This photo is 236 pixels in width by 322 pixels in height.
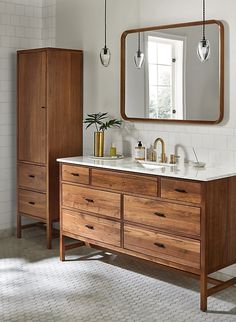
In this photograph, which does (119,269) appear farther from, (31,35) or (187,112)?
(31,35)

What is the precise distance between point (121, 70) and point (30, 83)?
0.96m

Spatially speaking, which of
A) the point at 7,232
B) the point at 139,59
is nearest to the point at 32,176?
the point at 7,232

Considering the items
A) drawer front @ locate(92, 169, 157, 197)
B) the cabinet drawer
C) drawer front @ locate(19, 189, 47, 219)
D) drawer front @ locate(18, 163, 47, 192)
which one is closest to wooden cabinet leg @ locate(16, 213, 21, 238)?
drawer front @ locate(19, 189, 47, 219)

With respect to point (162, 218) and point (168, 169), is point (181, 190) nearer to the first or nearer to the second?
point (162, 218)

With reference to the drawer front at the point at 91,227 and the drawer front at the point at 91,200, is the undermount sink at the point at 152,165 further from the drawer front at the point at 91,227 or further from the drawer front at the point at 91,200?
the drawer front at the point at 91,227

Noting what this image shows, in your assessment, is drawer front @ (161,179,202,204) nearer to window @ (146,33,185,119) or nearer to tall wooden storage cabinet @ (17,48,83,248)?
window @ (146,33,185,119)

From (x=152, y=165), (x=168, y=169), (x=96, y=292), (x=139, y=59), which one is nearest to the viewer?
(x=96, y=292)

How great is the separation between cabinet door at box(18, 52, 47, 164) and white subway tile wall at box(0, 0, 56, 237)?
0.23 metres

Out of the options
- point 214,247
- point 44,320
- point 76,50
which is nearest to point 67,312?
point 44,320

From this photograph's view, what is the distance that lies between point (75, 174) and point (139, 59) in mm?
1160

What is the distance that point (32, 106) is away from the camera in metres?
5.51

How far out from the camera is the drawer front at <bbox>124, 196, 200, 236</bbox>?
3941 millimetres

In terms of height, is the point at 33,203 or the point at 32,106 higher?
the point at 32,106

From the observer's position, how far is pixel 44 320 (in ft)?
12.3
